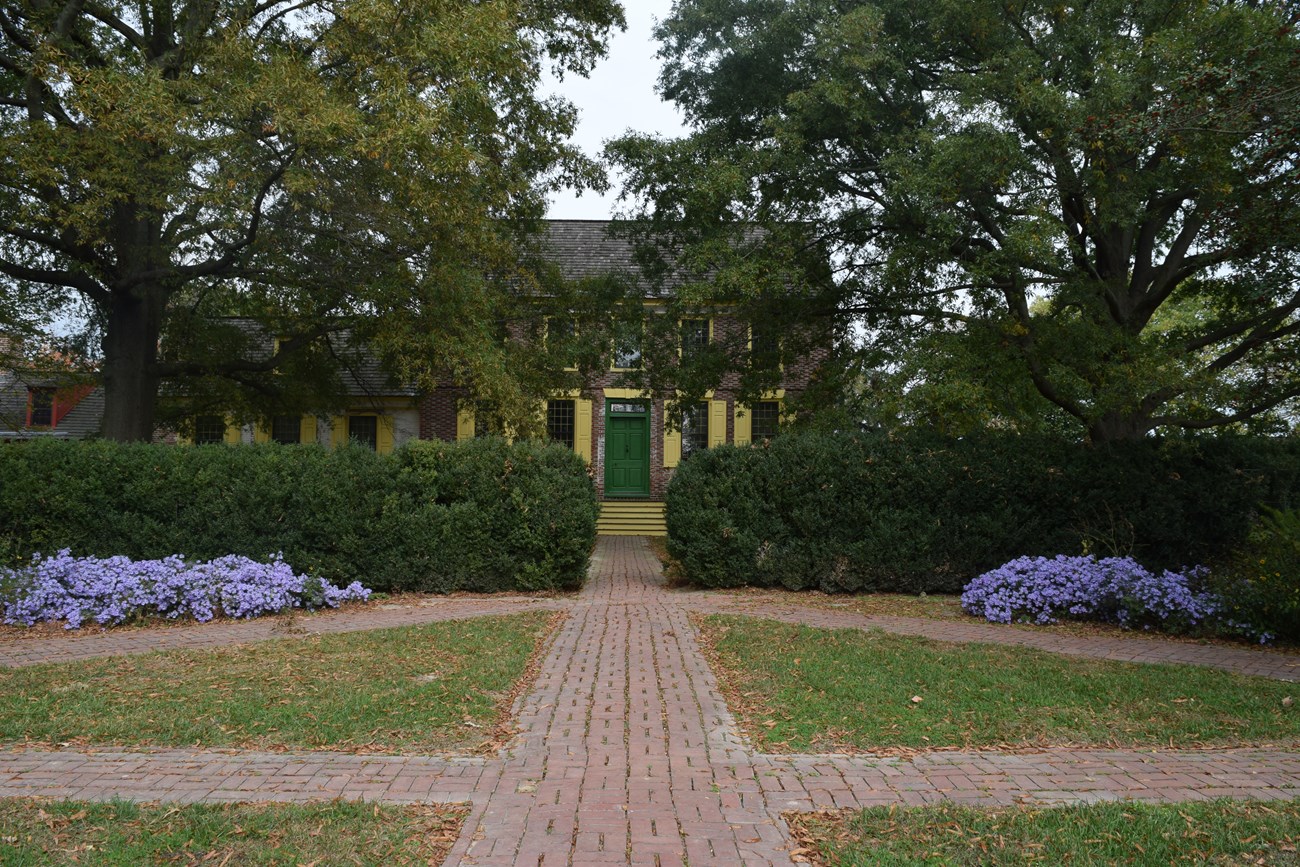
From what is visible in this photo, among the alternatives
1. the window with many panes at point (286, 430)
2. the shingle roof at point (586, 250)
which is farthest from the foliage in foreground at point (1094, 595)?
the window with many panes at point (286, 430)

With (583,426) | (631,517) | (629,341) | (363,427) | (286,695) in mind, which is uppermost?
(629,341)

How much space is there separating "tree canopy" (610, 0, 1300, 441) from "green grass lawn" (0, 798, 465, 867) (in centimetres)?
798

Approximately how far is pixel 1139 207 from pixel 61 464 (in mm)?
13419

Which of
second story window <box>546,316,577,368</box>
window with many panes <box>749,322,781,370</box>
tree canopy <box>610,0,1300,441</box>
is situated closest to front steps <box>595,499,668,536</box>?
second story window <box>546,316,577,368</box>

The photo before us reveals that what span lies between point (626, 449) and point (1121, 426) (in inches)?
546

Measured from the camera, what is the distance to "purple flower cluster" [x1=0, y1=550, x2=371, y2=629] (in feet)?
30.7

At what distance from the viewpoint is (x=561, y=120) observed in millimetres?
16281

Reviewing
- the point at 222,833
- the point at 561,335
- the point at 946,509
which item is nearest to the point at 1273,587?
the point at 946,509

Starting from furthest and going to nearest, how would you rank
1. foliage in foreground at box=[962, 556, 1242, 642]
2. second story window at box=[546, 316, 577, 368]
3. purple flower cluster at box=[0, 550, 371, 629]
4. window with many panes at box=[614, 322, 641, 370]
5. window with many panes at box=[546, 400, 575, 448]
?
window with many panes at box=[546, 400, 575, 448], second story window at box=[546, 316, 577, 368], window with many panes at box=[614, 322, 641, 370], purple flower cluster at box=[0, 550, 371, 629], foliage in foreground at box=[962, 556, 1242, 642]

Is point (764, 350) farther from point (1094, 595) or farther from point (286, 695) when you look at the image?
point (286, 695)

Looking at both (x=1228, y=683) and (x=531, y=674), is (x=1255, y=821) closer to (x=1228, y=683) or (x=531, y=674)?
(x=1228, y=683)

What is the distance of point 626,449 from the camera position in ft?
80.1

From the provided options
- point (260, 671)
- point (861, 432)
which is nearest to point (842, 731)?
point (260, 671)

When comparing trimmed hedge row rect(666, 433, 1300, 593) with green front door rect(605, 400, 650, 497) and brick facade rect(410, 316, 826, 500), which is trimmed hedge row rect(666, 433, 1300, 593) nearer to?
brick facade rect(410, 316, 826, 500)
